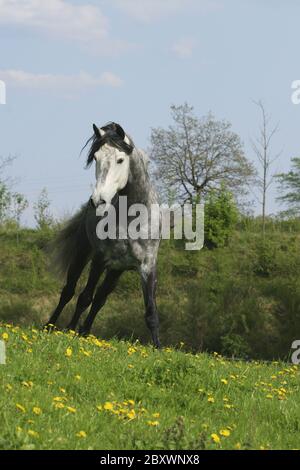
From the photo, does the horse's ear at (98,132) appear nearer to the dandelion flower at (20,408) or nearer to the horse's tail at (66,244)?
the horse's tail at (66,244)

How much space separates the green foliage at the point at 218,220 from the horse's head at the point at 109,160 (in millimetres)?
19019

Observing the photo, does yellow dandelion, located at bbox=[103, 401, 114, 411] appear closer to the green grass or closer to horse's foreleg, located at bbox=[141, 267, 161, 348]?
the green grass

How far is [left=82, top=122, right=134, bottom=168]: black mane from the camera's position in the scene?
38.4 ft

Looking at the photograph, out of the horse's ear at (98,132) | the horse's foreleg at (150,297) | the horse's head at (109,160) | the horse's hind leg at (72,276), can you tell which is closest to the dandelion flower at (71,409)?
the horse's head at (109,160)

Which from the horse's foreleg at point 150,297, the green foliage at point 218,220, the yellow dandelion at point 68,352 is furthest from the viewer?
the green foliage at point 218,220

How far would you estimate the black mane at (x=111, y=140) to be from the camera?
11.7 meters

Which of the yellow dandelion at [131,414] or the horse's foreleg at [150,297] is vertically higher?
the horse's foreleg at [150,297]

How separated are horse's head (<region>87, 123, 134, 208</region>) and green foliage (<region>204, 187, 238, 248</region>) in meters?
19.0

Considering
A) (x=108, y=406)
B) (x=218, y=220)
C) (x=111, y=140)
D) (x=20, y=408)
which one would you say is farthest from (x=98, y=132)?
(x=218, y=220)

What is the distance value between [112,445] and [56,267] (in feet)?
29.4

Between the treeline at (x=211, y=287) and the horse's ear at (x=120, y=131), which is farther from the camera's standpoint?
the treeline at (x=211, y=287)

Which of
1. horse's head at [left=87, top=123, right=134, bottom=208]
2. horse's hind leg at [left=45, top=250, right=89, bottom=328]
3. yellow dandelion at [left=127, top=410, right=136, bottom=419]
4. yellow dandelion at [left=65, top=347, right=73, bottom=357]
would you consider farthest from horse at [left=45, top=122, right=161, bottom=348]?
yellow dandelion at [left=127, top=410, right=136, bottom=419]

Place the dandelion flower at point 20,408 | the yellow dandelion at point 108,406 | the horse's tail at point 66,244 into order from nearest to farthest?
the dandelion flower at point 20,408 < the yellow dandelion at point 108,406 < the horse's tail at point 66,244
